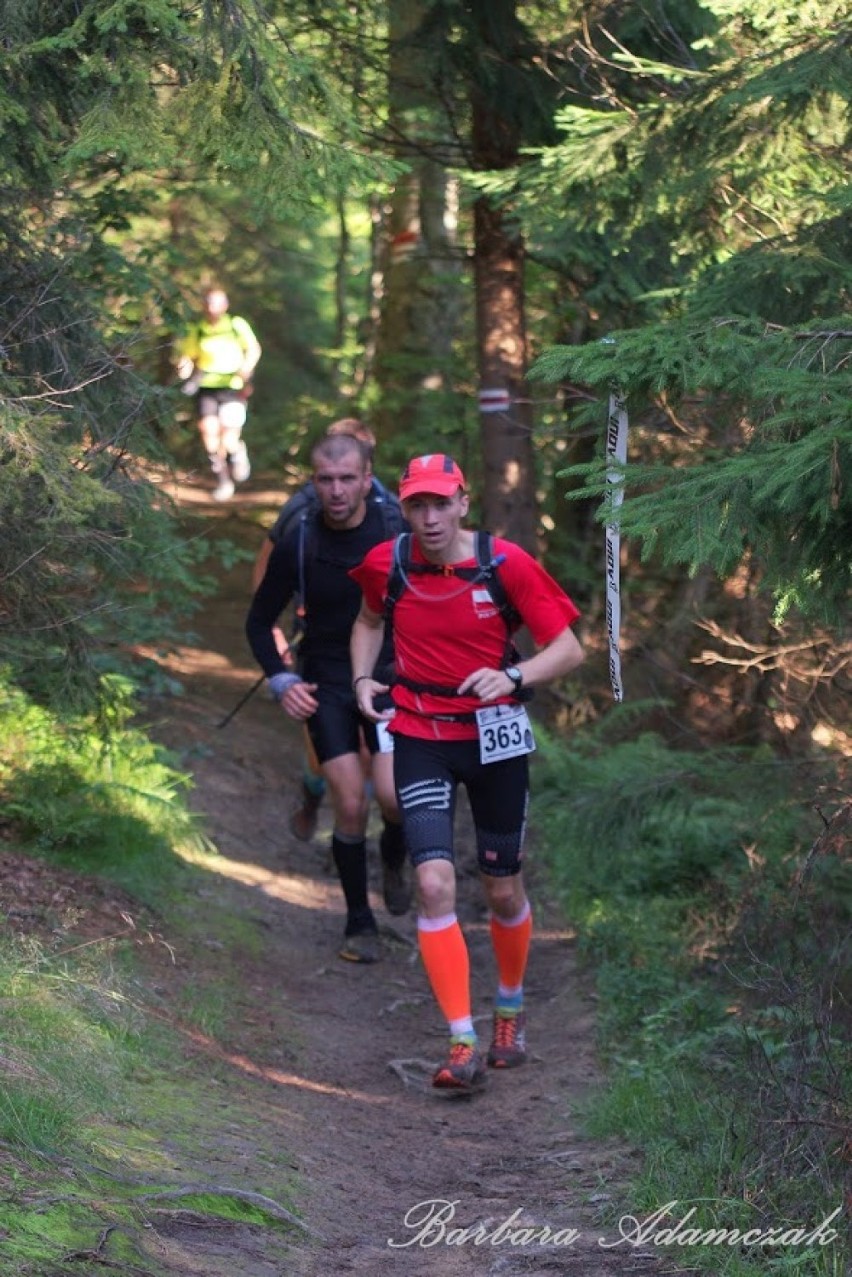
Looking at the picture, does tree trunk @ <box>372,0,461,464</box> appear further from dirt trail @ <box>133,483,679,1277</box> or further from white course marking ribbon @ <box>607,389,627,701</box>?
white course marking ribbon @ <box>607,389,627,701</box>

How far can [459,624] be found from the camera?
6.43m

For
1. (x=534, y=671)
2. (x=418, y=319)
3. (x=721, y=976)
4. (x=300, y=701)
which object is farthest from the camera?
(x=418, y=319)

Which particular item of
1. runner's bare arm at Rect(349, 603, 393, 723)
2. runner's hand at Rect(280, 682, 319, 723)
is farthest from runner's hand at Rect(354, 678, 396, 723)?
runner's hand at Rect(280, 682, 319, 723)

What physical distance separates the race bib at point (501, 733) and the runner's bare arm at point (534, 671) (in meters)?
0.13

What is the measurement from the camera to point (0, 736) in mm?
8266

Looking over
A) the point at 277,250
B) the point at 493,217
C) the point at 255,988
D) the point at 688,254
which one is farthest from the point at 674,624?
the point at 277,250

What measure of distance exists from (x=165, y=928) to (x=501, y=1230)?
330cm

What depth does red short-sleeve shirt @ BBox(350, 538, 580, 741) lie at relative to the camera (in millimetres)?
6410

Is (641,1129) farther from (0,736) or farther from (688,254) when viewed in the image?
(688,254)

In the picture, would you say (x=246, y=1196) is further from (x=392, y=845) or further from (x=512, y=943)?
(x=392, y=845)

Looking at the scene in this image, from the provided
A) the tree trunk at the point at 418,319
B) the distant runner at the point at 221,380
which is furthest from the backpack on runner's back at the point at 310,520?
the distant runner at the point at 221,380

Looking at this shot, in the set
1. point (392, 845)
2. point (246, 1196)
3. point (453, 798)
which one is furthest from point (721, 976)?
point (246, 1196)

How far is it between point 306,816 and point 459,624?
363 cm

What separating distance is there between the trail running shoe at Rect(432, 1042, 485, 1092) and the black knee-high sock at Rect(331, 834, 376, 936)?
2016 millimetres
